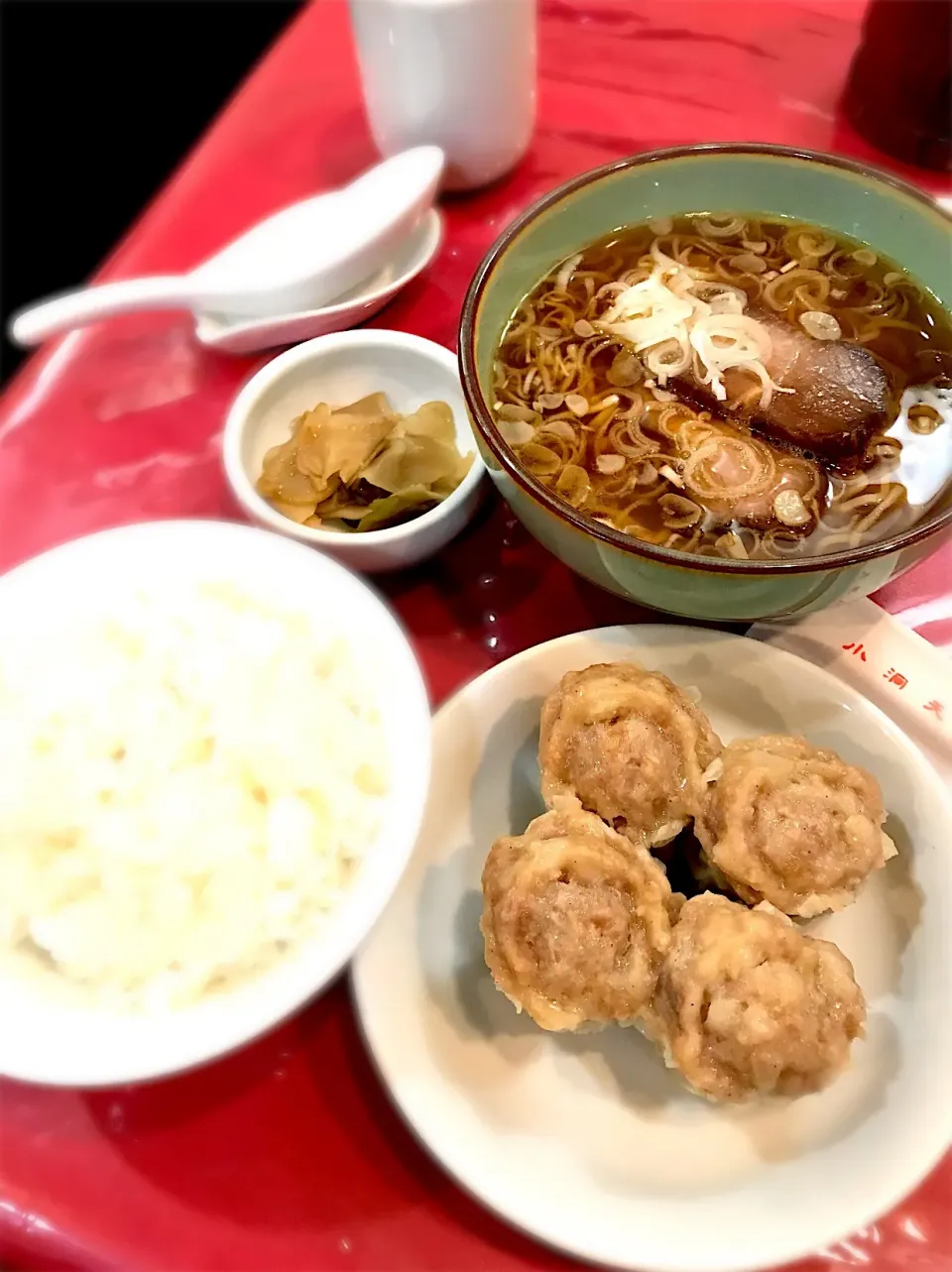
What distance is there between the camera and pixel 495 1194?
952 millimetres

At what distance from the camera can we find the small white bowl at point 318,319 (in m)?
1.68

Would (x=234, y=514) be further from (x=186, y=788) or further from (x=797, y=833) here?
(x=797, y=833)

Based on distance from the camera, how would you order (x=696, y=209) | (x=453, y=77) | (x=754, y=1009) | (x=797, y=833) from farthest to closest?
1. (x=453, y=77)
2. (x=696, y=209)
3. (x=797, y=833)
4. (x=754, y=1009)

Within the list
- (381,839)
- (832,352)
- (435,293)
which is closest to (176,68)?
(435,293)

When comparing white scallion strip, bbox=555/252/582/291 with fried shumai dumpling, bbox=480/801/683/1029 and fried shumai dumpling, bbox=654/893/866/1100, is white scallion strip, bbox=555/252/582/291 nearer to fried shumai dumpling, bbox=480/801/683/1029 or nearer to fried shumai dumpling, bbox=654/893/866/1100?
fried shumai dumpling, bbox=480/801/683/1029

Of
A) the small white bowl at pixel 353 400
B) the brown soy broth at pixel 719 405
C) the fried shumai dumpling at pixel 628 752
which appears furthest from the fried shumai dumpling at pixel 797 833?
the small white bowl at pixel 353 400

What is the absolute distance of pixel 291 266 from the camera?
170 cm

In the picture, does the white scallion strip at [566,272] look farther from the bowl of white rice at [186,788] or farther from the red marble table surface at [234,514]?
the bowl of white rice at [186,788]

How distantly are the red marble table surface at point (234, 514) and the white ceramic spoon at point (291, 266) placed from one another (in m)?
0.11

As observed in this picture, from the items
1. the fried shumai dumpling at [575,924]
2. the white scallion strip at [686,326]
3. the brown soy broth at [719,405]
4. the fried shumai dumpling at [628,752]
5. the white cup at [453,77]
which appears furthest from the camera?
the white cup at [453,77]

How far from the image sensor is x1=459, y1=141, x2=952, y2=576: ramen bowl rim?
1079mm

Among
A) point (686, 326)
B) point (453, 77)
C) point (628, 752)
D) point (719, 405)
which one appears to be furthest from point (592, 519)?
point (453, 77)

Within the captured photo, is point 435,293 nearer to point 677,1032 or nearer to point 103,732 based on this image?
point 103,732

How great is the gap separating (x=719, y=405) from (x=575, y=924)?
2.68 ft
